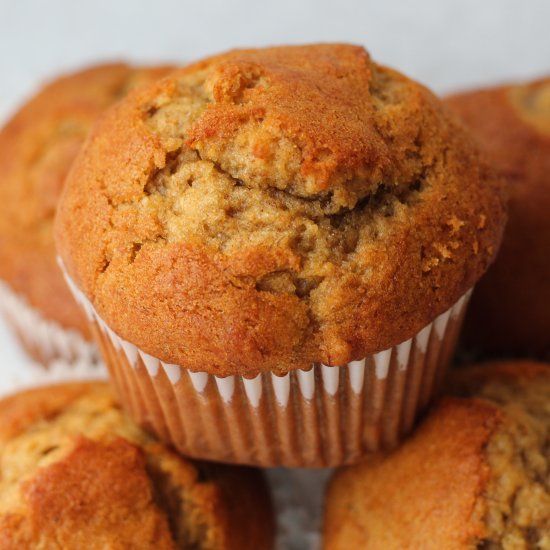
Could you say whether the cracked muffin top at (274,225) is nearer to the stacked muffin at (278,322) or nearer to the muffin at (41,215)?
the stacked muffin at (278,322)

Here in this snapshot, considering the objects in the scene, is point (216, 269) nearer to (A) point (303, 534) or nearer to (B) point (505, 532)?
(B) point (505, 532)

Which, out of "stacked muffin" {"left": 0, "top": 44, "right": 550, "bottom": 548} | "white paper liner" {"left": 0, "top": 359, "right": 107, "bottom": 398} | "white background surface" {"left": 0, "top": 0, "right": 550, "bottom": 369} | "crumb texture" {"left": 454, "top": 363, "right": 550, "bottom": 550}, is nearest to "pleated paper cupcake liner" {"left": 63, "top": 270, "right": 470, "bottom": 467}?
"stacked muffin" {"left": 0, "top": 44, "right": 550, "bottom": 548}

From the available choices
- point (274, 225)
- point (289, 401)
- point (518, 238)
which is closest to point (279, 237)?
point (274, 225)

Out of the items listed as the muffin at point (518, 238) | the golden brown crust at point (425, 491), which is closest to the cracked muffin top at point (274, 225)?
the golden brown crust at point (425, 491)

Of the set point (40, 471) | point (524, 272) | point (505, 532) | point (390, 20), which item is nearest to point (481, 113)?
point (524, 272)

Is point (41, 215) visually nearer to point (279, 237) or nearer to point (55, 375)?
point (55, 375)

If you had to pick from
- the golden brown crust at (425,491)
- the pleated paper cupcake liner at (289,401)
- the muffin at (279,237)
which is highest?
the muffin at (279,237)
